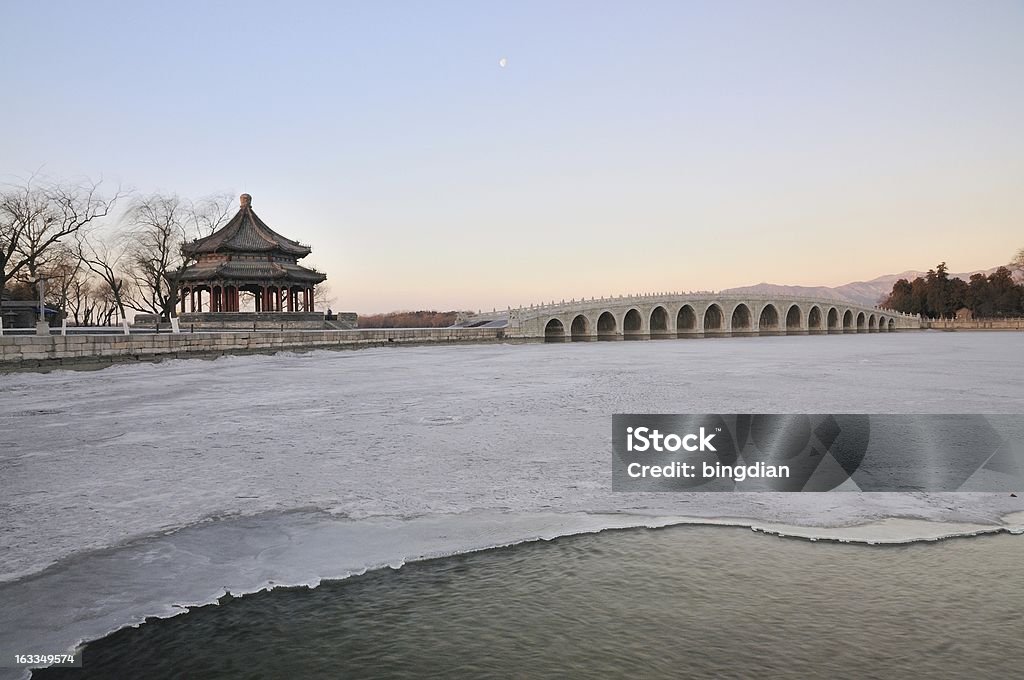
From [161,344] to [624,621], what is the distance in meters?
23.9

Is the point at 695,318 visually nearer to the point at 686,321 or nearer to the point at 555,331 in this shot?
the point at 686,321

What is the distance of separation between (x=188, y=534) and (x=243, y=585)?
1165mm

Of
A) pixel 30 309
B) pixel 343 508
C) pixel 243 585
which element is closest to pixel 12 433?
pixel 343 508

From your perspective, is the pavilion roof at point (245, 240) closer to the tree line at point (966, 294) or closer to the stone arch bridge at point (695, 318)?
the stone arch bridge at point (695, 318)

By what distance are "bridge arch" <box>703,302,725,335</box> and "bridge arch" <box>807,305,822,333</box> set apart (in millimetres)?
20822

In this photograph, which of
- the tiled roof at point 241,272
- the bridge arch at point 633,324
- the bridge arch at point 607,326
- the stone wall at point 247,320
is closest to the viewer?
the stone wall at point 247,320

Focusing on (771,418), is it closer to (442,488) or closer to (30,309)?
(442,488)

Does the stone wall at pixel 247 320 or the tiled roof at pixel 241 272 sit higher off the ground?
the tiled roof at pixel 241 272

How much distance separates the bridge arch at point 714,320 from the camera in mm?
72875

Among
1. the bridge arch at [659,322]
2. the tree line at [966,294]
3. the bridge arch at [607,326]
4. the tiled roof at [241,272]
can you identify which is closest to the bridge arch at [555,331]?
the bridge arch at [607,326]

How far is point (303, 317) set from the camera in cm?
4072

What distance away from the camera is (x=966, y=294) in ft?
293

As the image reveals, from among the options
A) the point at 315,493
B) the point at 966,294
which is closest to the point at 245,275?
the point at 315,493

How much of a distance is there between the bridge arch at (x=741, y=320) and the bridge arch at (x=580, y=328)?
21.1 m
